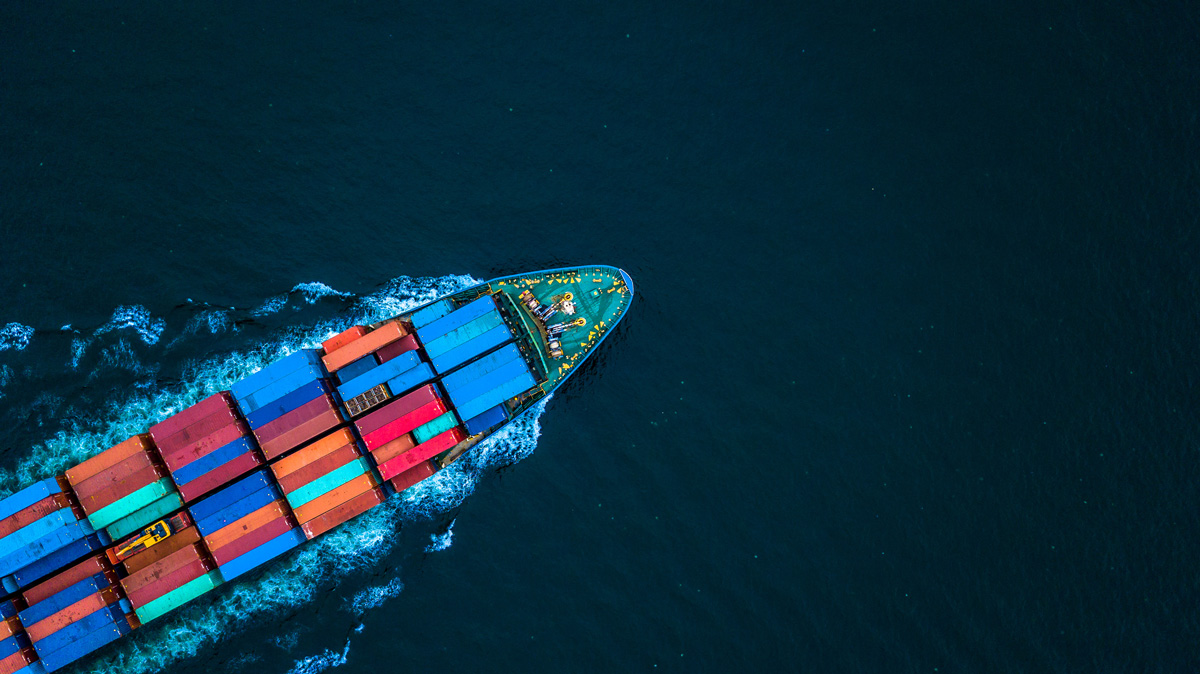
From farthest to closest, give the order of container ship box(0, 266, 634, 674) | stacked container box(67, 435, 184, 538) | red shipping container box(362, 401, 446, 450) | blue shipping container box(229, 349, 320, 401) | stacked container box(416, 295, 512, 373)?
stacked container box(416, 295, 512, 373), red shipping container box(362, 401, 446, 450), blue shipping container box(229, 349, 320, 401), stacked container box(67, 435, 184, 538), container ship box(0, 266, 634, 674)

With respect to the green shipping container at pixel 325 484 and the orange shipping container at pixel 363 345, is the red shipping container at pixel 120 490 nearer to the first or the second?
the green shipping container at pixel 325 484

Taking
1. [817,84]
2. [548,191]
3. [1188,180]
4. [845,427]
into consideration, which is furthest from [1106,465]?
[548,191]

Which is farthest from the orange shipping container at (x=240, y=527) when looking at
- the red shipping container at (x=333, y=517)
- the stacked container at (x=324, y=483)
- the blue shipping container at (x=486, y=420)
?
the blue shipping container at (x=486, y=420)

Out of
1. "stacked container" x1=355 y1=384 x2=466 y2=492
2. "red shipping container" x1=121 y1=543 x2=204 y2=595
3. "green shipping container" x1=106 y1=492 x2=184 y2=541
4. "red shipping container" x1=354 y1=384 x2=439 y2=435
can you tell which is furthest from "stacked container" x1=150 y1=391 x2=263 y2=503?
"stacked container" x1=355 y1=384 x2=466 y2=492

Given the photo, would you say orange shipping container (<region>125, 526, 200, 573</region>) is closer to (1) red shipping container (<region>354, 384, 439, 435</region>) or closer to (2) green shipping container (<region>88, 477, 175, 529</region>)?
(2) green shipping container (<region>88, 477, 175, 529</region>)

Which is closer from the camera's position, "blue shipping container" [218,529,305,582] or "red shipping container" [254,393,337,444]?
"blue shipping container" [218,529,305,582]

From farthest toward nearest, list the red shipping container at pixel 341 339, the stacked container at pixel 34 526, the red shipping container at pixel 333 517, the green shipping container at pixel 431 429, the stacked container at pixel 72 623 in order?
the red shipping container at pixel 341 339 → the green shipping container at pixel 431 429 → the red shipping container at pixel 333 517 → the stacked container at pixel 72 623 → the stacked container at pixel 34 526

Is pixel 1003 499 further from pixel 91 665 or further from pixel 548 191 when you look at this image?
pixel 91 665
